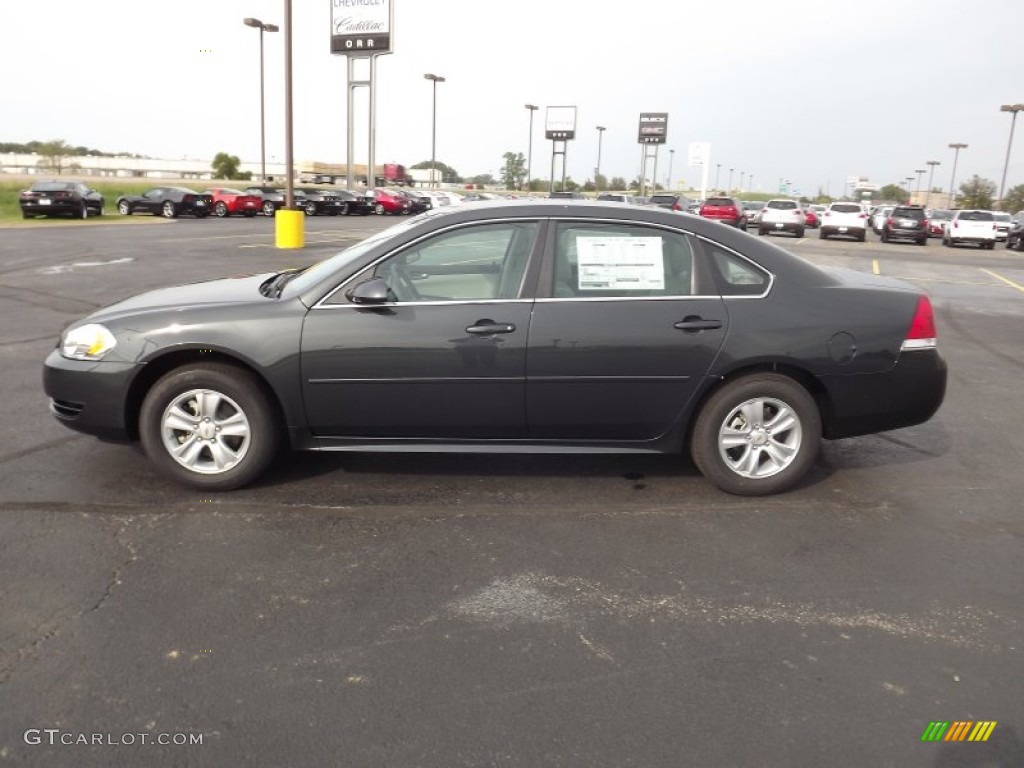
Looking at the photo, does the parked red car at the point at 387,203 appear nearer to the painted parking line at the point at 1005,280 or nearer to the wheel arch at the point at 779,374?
the painted parking line at the point at 1005,280

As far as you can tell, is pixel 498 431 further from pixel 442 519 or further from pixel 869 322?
pixel 869 322

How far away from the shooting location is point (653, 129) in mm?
91125

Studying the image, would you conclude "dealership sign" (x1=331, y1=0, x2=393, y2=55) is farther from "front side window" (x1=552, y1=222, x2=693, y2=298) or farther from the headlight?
"front side window" (x1=552, y1=222, x2=693, y2=298)

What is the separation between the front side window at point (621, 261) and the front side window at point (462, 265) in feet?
0.71

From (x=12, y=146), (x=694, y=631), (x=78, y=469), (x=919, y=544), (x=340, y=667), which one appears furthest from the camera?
(x=12, y=146)

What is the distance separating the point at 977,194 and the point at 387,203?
69100 millimetres

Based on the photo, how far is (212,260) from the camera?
16.9m

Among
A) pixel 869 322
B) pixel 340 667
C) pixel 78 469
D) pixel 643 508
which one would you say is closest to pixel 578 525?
pixel 643 508

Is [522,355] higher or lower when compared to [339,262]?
lower

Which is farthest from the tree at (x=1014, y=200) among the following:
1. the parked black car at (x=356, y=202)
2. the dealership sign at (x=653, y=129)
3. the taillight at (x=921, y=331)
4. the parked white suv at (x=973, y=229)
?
the taillight at (x=921, y=331)

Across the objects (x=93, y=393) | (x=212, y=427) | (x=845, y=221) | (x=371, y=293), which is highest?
(x=845, y=221)

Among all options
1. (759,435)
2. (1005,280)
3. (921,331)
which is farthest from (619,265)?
(1005,280)

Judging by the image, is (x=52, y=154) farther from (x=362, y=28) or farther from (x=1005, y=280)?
(x=1005, y=280)

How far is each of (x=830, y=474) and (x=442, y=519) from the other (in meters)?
2.45
